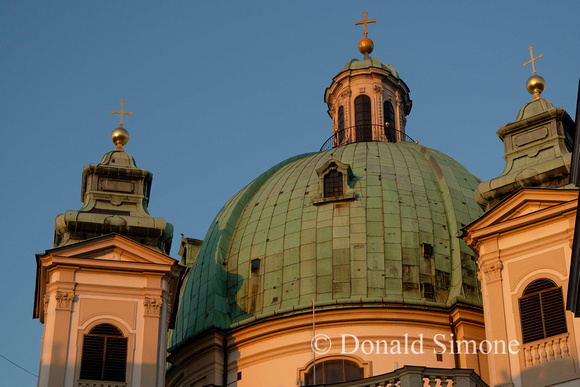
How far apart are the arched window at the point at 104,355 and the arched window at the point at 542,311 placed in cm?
893

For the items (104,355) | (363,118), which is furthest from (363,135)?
(104,355)

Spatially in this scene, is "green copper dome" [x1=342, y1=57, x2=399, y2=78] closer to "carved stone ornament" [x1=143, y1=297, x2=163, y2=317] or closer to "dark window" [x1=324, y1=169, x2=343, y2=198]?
"dark window" [x1=324, y1=169, x2=343, y2=198]

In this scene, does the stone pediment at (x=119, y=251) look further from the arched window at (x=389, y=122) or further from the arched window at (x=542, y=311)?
the arched window at (x=389, y=122)

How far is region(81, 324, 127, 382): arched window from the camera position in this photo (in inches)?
1099

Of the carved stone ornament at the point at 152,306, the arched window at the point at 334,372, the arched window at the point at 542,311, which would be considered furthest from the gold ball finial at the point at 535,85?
the carved stone ornament at the point at 152,306

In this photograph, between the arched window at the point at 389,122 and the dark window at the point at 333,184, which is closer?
the dark window at the point at 333,184

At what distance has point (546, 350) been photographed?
26.9 metres

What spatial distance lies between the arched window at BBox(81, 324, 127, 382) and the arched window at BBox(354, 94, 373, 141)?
1470 centimetres

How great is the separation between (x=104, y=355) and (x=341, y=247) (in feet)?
25.9

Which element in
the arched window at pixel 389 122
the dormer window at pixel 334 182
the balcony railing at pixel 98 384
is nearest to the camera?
the balcony railing at pixel 98 384

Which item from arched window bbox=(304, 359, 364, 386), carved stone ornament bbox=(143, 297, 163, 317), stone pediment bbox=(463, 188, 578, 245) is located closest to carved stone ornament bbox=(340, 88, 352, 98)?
arched window bbox=(304, 359, 364, 386)

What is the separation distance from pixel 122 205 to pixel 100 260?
91.0 inches

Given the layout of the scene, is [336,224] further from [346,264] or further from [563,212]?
[563,212]

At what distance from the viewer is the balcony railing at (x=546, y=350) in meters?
26.6
